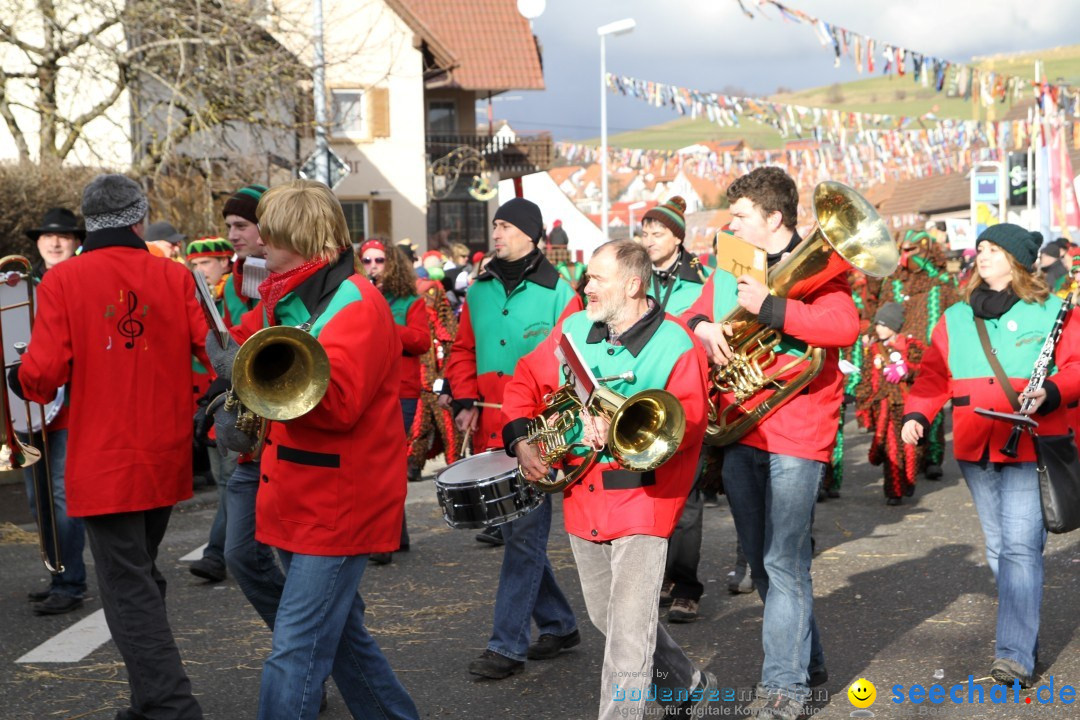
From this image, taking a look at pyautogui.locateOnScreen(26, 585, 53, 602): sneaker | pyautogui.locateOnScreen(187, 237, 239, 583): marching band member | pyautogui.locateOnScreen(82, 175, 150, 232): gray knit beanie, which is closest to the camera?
pyautogui.locateOnScreen(82, 175, 150, 232): gray knit beanie

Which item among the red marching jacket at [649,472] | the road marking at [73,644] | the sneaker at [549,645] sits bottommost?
the road marking at [73,644]

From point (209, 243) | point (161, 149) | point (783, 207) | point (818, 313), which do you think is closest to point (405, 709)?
point (818, 313)

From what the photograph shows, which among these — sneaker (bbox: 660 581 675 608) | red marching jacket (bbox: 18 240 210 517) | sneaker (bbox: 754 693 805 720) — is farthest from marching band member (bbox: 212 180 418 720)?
sneaker (bbox: 660 581 675 608)

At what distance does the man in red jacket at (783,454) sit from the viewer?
15.9 ft

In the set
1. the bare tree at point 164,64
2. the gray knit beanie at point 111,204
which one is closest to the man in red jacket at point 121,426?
the gray knit beanie at point 111,204

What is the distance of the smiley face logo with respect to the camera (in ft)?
A: 16.9

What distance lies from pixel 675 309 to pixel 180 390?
264 cm

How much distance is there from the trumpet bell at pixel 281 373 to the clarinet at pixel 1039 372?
2935 mm

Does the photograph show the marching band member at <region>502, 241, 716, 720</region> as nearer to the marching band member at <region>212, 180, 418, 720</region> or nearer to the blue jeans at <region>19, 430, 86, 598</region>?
the marching band member at <region>212, 180, 418, 720</region>

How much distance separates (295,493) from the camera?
4008mm

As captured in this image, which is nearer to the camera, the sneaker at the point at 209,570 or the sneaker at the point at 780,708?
the sneaker at the point at 780,708

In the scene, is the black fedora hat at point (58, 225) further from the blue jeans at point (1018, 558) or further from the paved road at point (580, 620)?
the blue jeans at point (1018, 558)

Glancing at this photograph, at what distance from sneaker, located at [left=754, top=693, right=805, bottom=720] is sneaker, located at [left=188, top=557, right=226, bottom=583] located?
372 centimetres

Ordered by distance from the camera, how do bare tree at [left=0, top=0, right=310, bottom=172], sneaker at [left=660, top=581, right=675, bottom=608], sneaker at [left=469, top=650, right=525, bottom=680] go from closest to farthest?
sneaker at [left=469, top=650, right=525, bottom=680], sneaker at [left=660, top=581, right=675, bottom=608], bare tree at [left=0, top=0, right=310, bottom=172]
